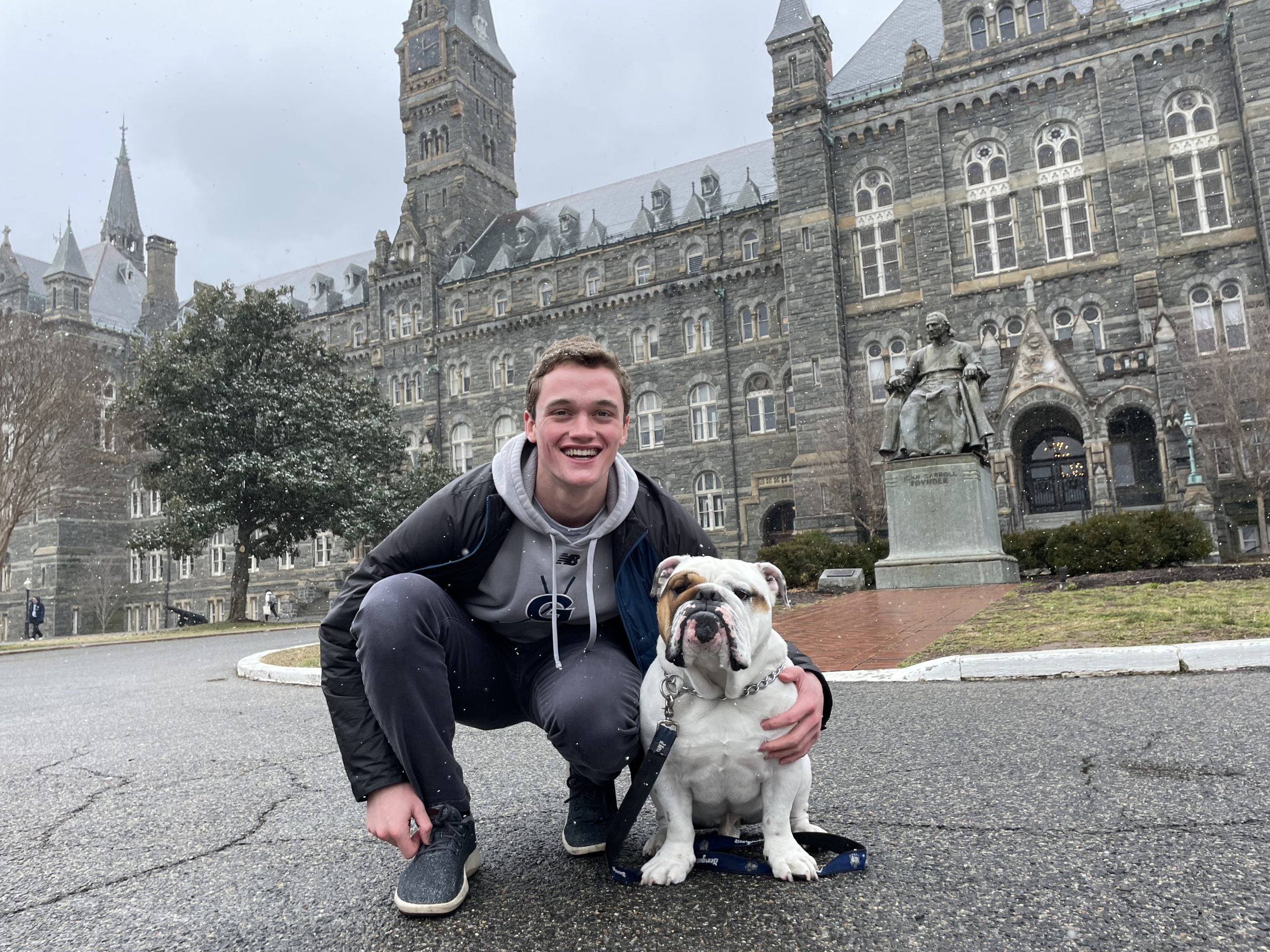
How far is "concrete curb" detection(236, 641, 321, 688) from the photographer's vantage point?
8.33m

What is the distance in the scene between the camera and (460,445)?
43406 millimetres

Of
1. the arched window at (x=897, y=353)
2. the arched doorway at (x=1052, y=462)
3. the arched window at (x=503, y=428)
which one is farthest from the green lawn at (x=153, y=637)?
the arched doorway at (x=1052, y=462)

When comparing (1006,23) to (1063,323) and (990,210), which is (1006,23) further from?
(1063,323)

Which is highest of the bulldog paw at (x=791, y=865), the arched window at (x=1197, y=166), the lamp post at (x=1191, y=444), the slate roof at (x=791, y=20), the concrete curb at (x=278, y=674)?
the slate roof at (x=791, y=20)

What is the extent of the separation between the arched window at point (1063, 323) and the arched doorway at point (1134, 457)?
10.1 ft

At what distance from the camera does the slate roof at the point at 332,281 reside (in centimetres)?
5059

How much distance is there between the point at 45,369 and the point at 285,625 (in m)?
9.75

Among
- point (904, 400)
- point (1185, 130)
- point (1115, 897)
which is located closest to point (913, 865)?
point (1115, 897)

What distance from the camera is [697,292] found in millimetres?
37875

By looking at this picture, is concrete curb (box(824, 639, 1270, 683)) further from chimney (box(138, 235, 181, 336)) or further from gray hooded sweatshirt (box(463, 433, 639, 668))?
chimney (box(138, 235, 181, 336))

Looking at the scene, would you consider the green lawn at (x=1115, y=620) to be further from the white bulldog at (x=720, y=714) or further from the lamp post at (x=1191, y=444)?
the lamp post at (x=1191, y=444)

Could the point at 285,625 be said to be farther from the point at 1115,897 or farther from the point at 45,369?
the point at 1115,897

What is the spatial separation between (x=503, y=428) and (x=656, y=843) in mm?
40233

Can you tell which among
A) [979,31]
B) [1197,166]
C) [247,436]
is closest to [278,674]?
[247,436]
